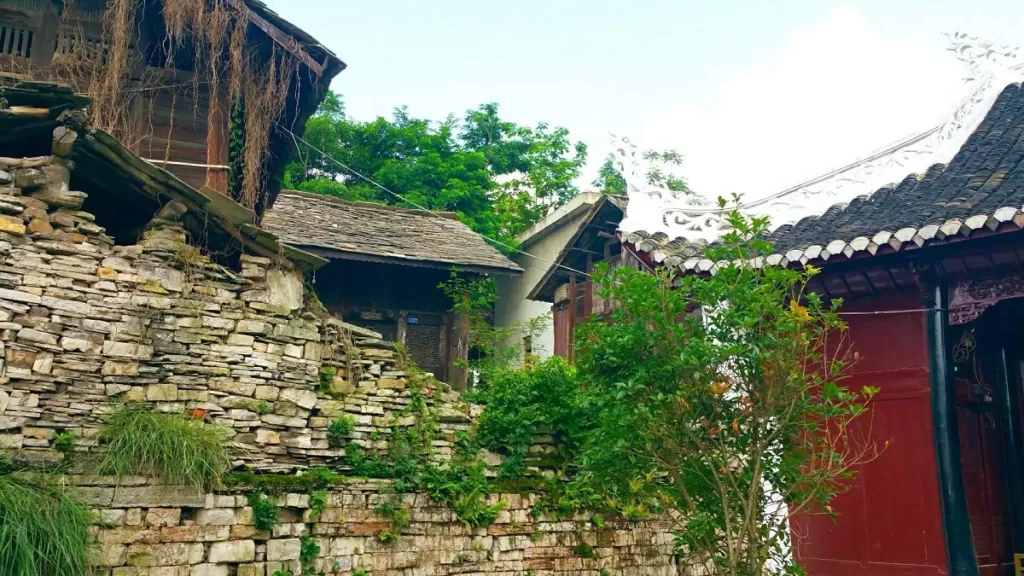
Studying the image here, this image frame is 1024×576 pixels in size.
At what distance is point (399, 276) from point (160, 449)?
24.9 ft

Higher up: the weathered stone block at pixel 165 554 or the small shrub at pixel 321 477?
the small shrub at pixel 321 477

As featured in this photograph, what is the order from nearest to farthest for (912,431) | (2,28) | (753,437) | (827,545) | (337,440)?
1. (753,437)
2. (912,431)
3. (827,545)
4. (337,440)
5. (2,28)

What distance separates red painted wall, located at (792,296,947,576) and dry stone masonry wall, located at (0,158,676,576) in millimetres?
2925

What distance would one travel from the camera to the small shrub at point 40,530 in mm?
6156

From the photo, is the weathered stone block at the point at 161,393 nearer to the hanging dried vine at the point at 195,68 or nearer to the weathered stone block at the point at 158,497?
the weathered stone block at the point at 158,497

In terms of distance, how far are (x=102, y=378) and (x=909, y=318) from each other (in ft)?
23.0

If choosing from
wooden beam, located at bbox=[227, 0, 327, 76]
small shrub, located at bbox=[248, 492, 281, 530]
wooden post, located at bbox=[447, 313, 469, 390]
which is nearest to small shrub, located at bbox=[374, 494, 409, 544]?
small shrub, located at bbox=[248, 492, 281, 530]

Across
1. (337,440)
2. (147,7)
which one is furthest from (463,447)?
(147,7)

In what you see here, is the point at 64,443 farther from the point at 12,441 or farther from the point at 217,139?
the point at 217,139

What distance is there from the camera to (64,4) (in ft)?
34.7

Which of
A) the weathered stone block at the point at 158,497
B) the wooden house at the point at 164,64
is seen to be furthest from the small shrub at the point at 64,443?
the wooden house at the point at 164,64

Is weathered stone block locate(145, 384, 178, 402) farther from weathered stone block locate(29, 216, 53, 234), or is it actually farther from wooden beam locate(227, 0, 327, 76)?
wooden beam locate(227, 0, 327, 76)

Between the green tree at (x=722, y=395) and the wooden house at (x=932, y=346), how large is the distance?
4.16 ft

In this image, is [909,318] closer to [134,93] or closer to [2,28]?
[134,93]
